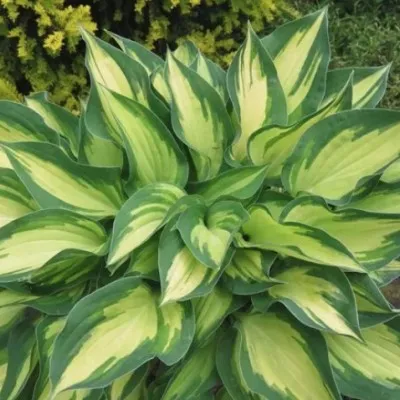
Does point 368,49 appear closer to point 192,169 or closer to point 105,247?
point 192,169

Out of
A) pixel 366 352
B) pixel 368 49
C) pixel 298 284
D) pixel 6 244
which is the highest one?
pixel 6 244

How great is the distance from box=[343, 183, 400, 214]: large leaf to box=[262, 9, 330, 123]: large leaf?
→ 18cm

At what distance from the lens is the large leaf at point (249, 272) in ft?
3.43

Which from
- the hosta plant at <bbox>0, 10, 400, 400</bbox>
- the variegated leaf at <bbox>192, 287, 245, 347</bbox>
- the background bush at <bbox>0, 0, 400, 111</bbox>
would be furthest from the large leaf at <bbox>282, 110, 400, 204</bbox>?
the background bush at <bbox>0, 0, 400, 111</bbox>

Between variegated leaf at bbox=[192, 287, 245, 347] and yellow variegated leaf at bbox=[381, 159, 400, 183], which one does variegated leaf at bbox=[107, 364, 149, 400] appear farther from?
yellow variegated leaf at bbox=[381, 159, 400, 183]

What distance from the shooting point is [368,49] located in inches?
108

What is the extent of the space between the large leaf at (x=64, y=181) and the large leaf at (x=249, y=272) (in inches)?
8.6

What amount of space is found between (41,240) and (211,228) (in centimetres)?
26

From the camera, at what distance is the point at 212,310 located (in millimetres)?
1092

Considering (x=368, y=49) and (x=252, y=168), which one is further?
(x=368, y=49)

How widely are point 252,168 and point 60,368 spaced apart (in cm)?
42

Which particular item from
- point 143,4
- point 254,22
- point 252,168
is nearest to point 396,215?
point 252,168

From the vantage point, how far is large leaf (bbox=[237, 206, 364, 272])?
3.28ft

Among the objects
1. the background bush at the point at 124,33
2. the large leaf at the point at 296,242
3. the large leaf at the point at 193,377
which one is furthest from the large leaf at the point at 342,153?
the background bush at the point at 124,33
